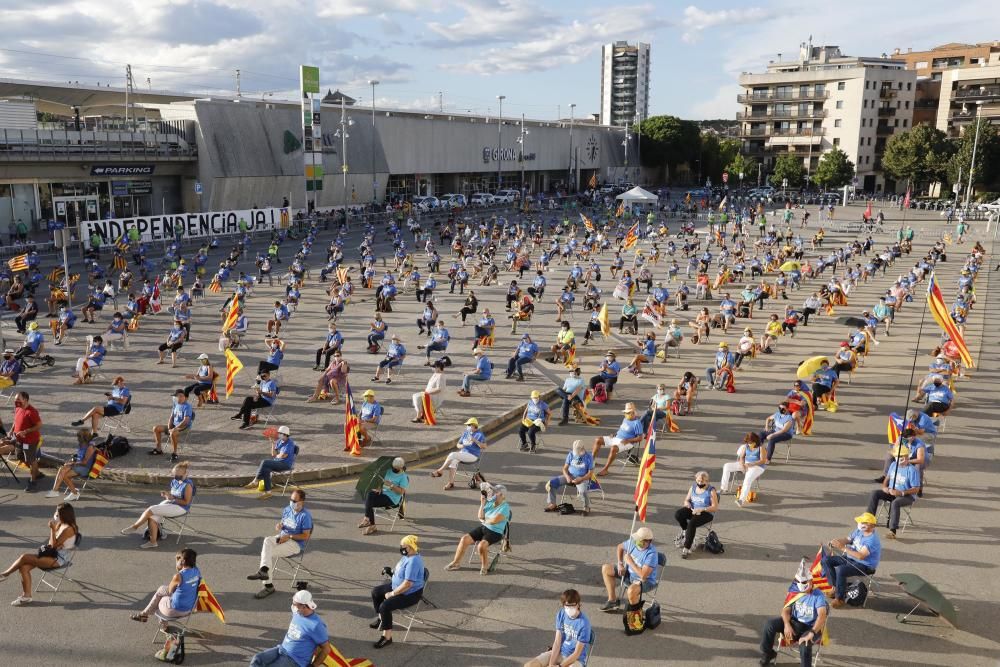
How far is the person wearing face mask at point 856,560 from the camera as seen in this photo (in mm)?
9219

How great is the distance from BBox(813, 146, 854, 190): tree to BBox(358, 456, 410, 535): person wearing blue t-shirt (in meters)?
91.8

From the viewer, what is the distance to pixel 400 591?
27.7ft

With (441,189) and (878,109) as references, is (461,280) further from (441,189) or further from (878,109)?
(878,109)

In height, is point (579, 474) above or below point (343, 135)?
→ below

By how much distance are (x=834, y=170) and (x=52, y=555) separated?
95.5 m

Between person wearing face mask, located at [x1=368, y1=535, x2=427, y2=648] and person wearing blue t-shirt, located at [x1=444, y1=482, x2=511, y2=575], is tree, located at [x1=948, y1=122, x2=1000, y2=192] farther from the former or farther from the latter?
person wearing face mask, located at [x1=368, y1=535, x2=427, y2=648]

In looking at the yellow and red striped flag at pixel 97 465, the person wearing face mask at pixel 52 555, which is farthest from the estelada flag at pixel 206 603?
the yellow and red striped flag at pixel 97 465

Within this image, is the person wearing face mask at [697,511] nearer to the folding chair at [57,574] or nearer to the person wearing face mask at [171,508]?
the person wearing face mask at [171,508]

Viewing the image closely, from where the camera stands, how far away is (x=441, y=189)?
8838 cm

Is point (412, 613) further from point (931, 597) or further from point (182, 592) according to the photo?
point (931, 597)

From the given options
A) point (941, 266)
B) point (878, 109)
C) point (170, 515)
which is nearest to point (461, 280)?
point (170, 515)

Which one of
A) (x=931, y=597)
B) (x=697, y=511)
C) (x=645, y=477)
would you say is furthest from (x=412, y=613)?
(x=931, y=597)

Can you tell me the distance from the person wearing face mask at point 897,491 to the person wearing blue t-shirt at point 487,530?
516 cm

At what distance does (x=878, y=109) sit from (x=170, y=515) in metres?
112
